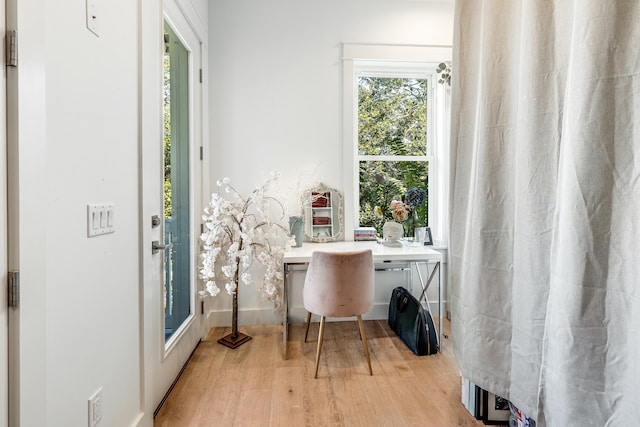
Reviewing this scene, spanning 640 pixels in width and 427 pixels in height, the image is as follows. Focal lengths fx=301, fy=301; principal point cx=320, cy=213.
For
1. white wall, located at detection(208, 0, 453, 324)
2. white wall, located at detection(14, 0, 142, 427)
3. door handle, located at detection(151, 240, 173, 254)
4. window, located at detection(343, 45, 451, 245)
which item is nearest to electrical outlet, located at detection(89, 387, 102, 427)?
white wall, located at detection(14, 0, 142, 427)

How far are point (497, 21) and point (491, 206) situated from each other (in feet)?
2.66

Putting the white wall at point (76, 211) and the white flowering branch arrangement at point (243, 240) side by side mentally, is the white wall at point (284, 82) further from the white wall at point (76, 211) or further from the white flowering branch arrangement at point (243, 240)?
the white wall at point (76, 211)

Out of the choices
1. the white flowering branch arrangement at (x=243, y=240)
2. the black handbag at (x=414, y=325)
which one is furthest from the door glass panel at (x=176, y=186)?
the black handbag at (x=414, y=325)

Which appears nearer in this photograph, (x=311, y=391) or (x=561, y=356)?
(x=561, y=356)

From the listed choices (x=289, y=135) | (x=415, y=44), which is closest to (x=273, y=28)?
(x=289, y=135)

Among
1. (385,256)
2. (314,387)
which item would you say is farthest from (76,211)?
(385,256)

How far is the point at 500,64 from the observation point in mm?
1316

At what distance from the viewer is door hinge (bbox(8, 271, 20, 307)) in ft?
2.43

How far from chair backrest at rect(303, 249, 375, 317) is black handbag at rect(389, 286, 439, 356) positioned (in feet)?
1.80

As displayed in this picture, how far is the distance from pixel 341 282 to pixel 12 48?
1.62m

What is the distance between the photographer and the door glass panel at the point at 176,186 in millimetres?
1766

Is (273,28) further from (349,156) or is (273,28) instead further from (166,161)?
(166,161)

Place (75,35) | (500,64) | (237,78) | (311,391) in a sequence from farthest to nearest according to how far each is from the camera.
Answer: (237,78)
(311,391)
(500,64)
(75,35)

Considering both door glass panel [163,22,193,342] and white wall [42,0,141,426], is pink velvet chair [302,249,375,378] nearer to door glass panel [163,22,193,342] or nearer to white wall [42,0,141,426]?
door glass panel [163,22,193,342]
